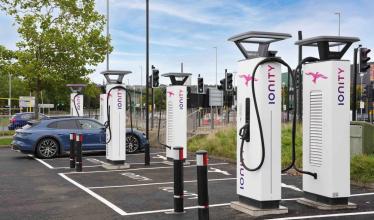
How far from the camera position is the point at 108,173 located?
541 inches

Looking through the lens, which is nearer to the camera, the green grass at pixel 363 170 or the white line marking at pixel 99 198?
the white line marking at pixel 99 198

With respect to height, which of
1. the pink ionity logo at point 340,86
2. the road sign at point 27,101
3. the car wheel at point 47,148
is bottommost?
the car wheel at point 47,148

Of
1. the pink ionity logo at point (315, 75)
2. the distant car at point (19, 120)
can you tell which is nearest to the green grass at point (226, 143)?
the pink ionity logo at point (315, 75)

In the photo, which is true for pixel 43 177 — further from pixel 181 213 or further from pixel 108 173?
pixel 181 213

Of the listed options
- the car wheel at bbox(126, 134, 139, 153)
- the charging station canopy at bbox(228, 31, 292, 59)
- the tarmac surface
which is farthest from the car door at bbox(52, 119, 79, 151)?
the charging station canopy at bbox(228, 31, 292, 59)

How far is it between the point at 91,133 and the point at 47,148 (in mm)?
1593

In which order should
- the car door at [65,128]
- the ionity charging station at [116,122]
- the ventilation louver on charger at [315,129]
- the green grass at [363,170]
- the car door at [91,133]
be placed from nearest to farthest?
the ventilation louver on charger at [315,129] → the green grass at [363,170] → the ionity charging station at [116,122] → the car door at [65,128] → the car door at [91,133]

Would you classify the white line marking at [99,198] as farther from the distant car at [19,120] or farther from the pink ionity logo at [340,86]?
the distant car at [19,120]

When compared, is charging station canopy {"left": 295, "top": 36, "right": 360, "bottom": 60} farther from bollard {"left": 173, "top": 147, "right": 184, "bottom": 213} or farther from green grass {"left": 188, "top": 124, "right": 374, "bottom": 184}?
green grass {"left": 188, "top": 124, "right": 374, "bottom": 184}

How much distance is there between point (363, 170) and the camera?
1162 cm

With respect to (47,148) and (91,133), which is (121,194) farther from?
(91,133)

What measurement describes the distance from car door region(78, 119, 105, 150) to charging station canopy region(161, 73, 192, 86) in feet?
14.1

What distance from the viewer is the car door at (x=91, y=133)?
18547 mm

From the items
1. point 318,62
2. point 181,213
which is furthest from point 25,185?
point 318,62
